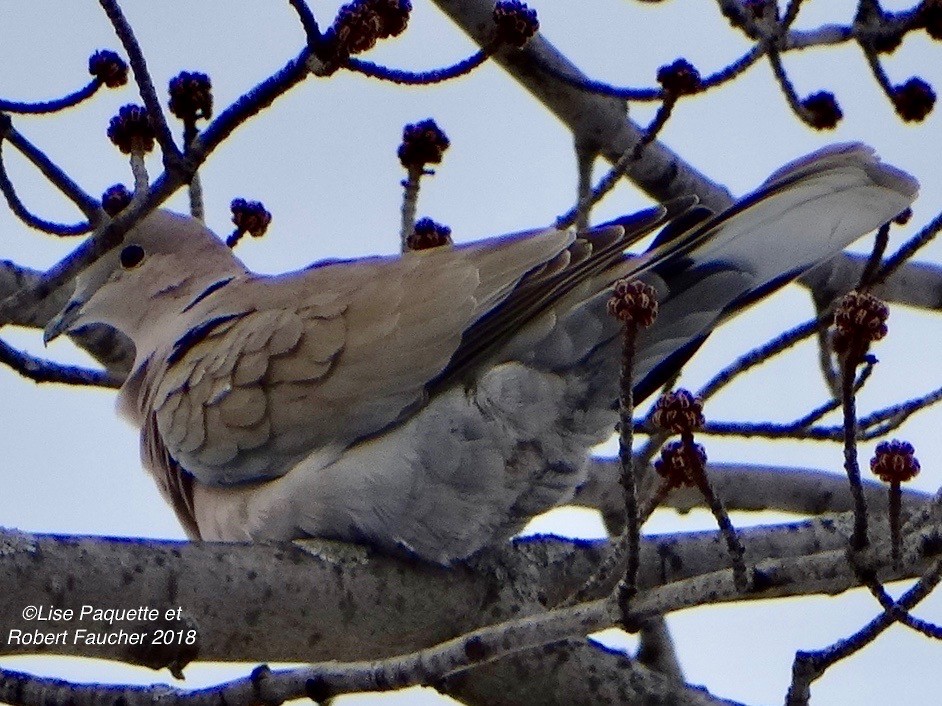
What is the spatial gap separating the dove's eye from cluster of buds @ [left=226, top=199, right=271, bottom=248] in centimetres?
76

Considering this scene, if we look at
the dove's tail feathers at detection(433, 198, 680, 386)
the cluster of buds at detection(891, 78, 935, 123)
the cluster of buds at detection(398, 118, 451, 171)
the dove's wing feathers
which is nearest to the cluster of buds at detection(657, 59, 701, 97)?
the dove's tail feathers at detection(433, 198, 680, 386)

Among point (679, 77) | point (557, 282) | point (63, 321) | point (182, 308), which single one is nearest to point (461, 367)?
point (557, 282)

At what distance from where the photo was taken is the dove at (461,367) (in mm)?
2838

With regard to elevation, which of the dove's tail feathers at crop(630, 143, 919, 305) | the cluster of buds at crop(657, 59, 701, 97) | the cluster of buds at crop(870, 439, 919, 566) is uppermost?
the cluster of buds at crop(657, 59, 701, 97)

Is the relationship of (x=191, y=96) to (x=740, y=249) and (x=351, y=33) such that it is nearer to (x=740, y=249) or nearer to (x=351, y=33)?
(x=351, y=33)

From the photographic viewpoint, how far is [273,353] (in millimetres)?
3234

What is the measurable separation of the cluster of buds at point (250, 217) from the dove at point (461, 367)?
8.1 inches

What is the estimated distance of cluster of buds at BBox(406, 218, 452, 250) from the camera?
11.4ft

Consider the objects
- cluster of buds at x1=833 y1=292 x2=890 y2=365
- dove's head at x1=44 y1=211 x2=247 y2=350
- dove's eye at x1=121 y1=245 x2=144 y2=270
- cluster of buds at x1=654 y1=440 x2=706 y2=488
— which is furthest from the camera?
dove's eye at x1=121 y1=245 x2=144 y2=270

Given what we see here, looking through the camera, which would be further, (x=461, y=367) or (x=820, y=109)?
(x=820, y=109)

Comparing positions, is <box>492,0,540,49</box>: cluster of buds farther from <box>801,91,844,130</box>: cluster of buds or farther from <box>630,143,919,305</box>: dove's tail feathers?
<box>801,91,844,130</box>: cluster of buds

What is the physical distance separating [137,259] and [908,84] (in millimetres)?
2070

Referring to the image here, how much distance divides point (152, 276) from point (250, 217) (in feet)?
2.49

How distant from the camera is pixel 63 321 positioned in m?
3.88
